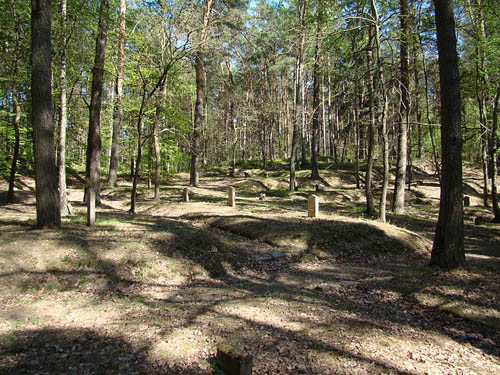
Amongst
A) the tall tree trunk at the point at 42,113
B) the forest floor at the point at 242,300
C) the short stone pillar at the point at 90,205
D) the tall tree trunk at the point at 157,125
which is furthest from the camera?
the tall tree trunk at the point at 157,125

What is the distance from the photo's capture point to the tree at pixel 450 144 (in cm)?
670

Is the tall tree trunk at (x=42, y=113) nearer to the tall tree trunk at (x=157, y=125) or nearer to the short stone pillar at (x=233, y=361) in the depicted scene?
the tall tree trunk at (x=157, y=125)

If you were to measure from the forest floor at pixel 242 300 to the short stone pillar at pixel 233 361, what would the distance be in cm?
20

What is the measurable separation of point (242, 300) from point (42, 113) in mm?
6708

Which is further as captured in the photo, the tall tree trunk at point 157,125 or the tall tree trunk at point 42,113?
the tall tree trunk at point 157,125

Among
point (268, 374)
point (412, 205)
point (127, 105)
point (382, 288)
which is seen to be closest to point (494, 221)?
point (412, 205)

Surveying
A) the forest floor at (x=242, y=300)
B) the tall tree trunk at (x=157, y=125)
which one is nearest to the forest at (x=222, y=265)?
the forest floor at (x=242, y=300)

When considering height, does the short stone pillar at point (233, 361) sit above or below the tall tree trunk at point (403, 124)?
below

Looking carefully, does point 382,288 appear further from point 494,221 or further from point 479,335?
point 494,221

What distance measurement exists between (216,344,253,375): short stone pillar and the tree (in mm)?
5662

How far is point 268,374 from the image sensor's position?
348 centimetres

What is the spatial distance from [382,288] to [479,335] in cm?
197

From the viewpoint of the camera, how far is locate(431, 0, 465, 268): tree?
22.0 feet

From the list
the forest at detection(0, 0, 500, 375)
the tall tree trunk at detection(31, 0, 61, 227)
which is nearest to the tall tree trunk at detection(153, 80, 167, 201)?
the forest at detection(0, 0, 500, 375)
